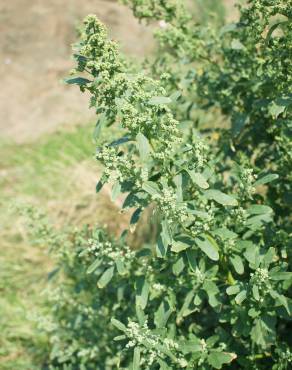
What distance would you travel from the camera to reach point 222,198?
1.79m

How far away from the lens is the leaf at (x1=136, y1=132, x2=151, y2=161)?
1.63 meters

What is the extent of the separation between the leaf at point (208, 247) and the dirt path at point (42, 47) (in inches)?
200

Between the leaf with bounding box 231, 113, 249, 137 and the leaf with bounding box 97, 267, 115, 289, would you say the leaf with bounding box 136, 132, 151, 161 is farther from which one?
the leaf with bounding box 231, 113, 249, 137

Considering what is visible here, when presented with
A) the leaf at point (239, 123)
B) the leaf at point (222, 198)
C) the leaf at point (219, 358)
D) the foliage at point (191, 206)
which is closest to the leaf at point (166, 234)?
the foliage at point (191, 206)

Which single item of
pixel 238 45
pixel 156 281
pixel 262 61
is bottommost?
pixel 156 281

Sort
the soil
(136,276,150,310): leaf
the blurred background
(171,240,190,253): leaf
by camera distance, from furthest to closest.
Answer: the soil, the blurred background, (136,276,150,310): leaf, (171,240,190,253): leaf

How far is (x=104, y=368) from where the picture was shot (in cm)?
259

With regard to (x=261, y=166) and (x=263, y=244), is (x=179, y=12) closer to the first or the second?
(x=261, y=166)

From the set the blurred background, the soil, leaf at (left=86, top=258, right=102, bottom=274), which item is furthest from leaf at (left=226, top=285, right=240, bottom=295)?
the soil

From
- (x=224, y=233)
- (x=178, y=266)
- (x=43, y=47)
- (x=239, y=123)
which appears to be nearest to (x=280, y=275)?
(x=224, y=233)

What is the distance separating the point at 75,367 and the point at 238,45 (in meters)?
1.79

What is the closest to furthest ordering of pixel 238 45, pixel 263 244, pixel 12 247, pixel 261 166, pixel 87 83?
1. pixel 87 83
2. pixel 263 244
3. pixel 238 45
4. pixel 261 166
5. pixel 12 247

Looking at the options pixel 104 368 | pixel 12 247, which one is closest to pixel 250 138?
pixel 104 368

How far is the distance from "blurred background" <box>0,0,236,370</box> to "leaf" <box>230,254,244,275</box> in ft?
3.60
